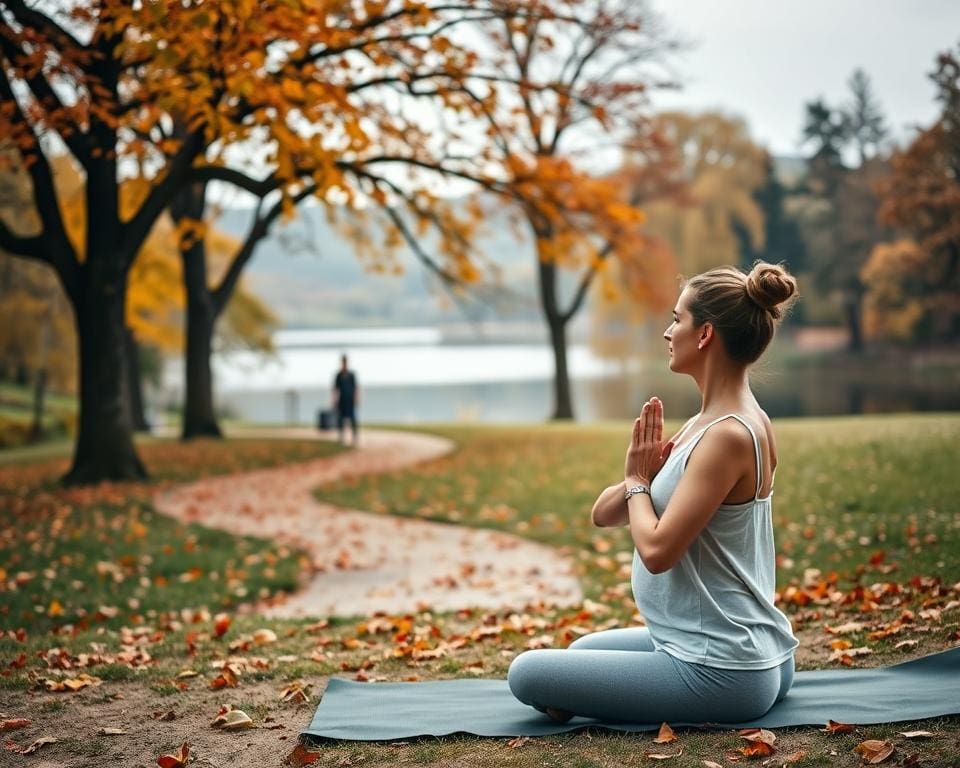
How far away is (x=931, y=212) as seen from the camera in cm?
2711

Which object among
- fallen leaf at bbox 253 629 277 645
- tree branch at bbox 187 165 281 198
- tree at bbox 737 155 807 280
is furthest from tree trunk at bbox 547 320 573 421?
tree at bbox 737 155 807 280

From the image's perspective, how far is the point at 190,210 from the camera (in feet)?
74.1

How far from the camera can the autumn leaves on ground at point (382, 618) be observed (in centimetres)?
367

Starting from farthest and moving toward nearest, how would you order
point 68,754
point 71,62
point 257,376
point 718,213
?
1. point 257,376
2. point 718,213
3. point 71,62
4. point 68,754

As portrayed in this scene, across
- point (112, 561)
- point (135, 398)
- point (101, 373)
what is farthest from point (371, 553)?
point (135, 398)

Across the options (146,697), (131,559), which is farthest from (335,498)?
(146,697)

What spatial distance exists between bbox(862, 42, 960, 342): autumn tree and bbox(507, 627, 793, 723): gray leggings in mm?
17666

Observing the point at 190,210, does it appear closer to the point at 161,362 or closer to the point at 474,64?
the point at 474,64

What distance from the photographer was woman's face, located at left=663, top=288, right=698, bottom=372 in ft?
11.4

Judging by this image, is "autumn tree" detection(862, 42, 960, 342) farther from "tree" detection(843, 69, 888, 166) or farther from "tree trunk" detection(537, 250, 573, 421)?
"tree" detection(843, 69, 888, 166)

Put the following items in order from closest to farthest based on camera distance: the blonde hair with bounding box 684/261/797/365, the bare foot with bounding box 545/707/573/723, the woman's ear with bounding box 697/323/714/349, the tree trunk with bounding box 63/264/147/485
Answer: the blonde hair with bounding box 684/261/797/365
the woman's ear with bounding box 697/323/714/349
the bare foot with bounding box 545/707/573/723
the tree trunk with bounding box 63/264/147/485

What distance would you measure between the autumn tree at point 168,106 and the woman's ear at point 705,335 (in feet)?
18.3

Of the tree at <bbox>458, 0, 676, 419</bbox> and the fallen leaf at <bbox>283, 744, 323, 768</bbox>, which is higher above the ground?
the tree at <bbox>458, 0, 676, 419</bbox>

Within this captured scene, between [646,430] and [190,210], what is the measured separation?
20.9m
